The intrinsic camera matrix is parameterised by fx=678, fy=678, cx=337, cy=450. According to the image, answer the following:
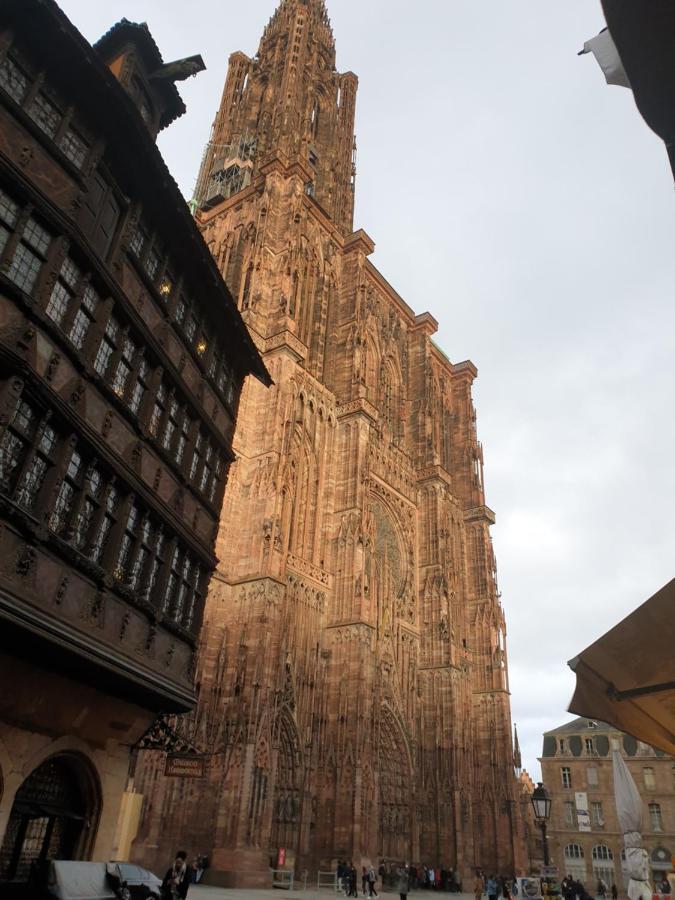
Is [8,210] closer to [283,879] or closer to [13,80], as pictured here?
[13,80]

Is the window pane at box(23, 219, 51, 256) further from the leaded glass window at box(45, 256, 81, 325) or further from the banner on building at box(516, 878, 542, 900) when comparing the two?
the banner on building at box(516, 878, 542, 900)

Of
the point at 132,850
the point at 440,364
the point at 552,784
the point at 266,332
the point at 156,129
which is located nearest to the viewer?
the point at 156,129

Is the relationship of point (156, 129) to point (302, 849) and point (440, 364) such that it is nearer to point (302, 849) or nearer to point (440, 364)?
point (302, 849)

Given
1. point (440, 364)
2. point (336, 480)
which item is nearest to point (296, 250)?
point (336, 480)

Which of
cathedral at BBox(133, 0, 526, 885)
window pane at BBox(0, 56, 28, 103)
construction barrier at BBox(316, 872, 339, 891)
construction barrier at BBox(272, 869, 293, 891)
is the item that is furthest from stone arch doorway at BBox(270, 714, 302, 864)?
window pane at BBox(0, 56, 28, 103)

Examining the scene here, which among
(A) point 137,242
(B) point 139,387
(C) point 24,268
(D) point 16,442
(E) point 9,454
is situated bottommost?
(E) point 9,454

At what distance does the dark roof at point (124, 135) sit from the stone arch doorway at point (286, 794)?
18556 mm

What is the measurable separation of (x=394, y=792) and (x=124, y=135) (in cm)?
3308

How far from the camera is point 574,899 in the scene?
24.3 meters

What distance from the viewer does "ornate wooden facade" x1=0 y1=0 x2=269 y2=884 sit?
33.5 feet

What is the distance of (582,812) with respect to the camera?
56.7 meters

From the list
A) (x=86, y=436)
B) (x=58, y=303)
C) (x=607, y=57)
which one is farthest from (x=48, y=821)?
(x=607, y=57)

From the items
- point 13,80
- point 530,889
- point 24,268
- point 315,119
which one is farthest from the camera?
point 315,119

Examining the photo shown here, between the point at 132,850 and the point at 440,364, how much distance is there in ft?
133
